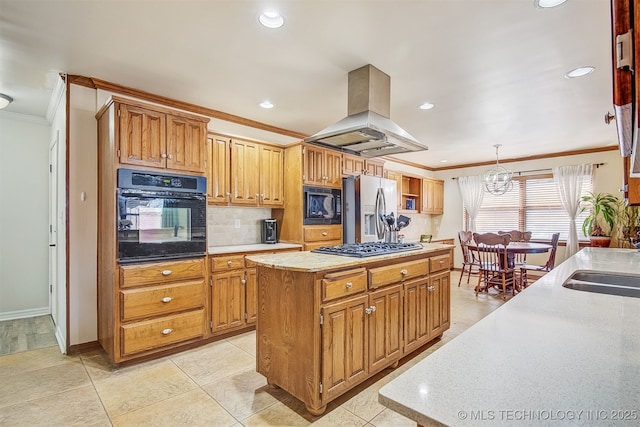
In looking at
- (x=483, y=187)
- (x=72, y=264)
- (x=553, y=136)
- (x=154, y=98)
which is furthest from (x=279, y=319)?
(x=483, y=187)

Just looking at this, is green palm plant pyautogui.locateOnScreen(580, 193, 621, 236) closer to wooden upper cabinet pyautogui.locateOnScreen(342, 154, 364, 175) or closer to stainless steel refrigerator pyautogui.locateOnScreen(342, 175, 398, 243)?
stainless steel refrigerator pyautogui.locateOnScreen(342, 175, 398, 243)

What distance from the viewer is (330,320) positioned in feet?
6.66

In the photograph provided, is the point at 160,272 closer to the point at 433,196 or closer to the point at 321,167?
the point at 321,167

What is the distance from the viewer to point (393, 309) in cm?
254

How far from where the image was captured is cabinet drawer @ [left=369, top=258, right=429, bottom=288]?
2.36m

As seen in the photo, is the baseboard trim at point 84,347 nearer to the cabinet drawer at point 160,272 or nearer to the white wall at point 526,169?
the cabinet drawer at point 160,272

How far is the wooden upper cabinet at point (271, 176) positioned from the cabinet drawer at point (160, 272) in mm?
1289

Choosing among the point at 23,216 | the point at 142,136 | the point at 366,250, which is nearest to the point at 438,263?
the point at 366,250

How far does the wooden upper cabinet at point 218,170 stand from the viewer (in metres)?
3.59

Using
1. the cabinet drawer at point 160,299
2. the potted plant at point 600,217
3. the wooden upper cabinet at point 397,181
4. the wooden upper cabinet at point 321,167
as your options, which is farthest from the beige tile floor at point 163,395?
the potted plant at point 600,217

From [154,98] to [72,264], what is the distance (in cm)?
182

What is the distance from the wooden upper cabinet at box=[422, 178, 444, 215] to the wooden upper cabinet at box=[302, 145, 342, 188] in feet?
10.8

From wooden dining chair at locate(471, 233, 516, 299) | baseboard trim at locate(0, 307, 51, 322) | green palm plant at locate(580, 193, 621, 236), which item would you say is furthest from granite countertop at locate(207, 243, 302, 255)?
green palm plant at locate(580, 193, 621, 236)

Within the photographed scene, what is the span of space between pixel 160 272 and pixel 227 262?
2.19 ft
